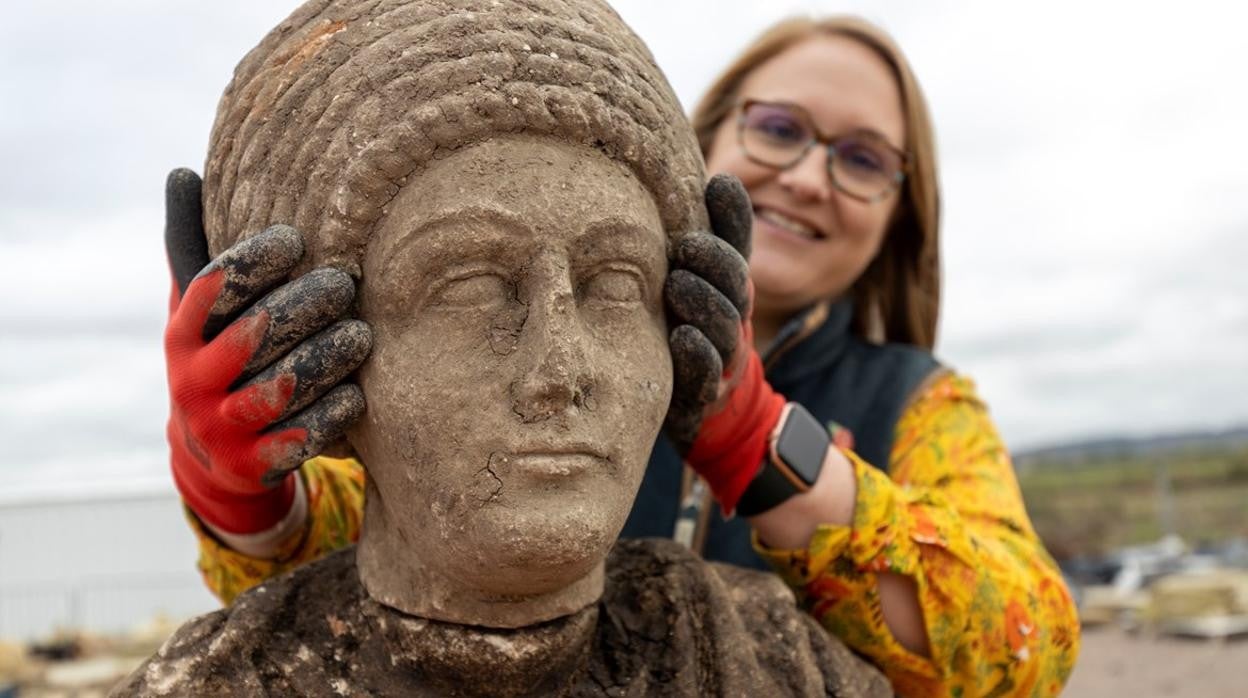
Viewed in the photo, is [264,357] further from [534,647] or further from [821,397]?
[821,397]

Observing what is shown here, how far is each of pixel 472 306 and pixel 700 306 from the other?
0.47m

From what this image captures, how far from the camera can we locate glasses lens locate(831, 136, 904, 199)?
3521 millimetres

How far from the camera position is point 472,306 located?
2.02m

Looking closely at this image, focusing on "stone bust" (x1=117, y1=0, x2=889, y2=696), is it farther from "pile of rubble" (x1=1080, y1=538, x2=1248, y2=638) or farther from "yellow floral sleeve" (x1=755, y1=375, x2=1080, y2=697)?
"pile of rubble" (x1=1080, y1=538, x2=1248, y2=638)

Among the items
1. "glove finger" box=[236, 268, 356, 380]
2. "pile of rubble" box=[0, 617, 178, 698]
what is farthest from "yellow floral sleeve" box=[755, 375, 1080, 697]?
"pile of rubble" box=[0, 617, 178, 698]

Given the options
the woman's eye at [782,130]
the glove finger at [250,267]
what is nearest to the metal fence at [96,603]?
the woman's eye at [782,130]

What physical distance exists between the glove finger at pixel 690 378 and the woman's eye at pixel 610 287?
15 cm

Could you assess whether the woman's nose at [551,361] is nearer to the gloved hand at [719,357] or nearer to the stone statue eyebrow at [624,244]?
the stone statue eyebrow at [624,244]

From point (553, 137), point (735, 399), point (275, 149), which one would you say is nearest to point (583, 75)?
point (553, 137)

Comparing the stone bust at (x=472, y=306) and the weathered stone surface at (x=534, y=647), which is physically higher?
the stone bust at (x=472, y=306)

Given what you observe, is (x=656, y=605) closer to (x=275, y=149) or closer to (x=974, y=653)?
(x=974, y=653)

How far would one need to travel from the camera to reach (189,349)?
2029 mm

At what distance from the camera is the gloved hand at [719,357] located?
87.7 inches

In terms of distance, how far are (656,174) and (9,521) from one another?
1135 cm
